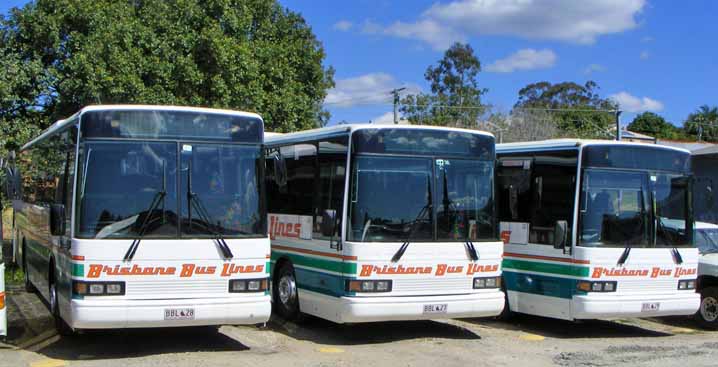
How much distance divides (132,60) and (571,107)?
50.9m

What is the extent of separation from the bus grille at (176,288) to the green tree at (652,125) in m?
69.9

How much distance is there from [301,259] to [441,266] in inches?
88.6

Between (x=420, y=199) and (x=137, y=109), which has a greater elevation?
(x=137, y=109)

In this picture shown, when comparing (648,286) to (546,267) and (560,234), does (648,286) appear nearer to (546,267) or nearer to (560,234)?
(546,267)

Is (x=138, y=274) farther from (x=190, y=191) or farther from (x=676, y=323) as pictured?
(x=676, y=323)

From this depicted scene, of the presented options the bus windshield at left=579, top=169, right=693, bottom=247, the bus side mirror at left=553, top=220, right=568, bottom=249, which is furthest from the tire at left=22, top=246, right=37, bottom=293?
the bus windshield at left=579, top=169, right=693, bottom=247

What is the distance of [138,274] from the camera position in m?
9.40

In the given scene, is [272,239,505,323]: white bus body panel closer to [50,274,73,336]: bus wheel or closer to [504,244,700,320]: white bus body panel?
[504,244,700,320]: white bus body panel

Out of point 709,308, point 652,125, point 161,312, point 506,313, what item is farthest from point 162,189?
Result: point 652,125

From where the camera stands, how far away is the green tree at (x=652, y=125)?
7462 centimetres

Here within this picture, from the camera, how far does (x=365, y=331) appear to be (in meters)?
12.2

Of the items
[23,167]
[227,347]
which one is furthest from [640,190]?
[23,167]

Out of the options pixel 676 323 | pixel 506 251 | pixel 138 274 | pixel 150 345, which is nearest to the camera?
pixel 138 274

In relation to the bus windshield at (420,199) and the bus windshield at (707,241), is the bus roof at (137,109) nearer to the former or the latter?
the bus windshield at (420,199)
